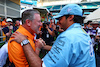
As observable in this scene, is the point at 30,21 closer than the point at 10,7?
Yes

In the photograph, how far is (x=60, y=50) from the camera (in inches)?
39.0

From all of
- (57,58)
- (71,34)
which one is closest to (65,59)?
(57,58)

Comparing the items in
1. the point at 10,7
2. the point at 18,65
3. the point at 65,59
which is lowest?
the point at 18,65

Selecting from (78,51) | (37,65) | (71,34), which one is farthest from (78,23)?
(37,65)

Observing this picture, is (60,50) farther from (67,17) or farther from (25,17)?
(25,17)

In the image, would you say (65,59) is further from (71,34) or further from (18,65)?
(18,65)

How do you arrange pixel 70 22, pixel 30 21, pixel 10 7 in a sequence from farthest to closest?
pixel 10 7 → pixel 30 21 → pixel 70 22

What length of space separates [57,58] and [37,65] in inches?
11.5

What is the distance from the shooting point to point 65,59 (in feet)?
3.14

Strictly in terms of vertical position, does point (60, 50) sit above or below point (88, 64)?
above

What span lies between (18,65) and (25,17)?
37.7 inches

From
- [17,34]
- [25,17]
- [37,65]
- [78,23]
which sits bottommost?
[37,65]

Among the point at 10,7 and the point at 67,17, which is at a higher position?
the point at 10,7

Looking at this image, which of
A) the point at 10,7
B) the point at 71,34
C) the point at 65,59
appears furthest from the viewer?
the point at 10,7
